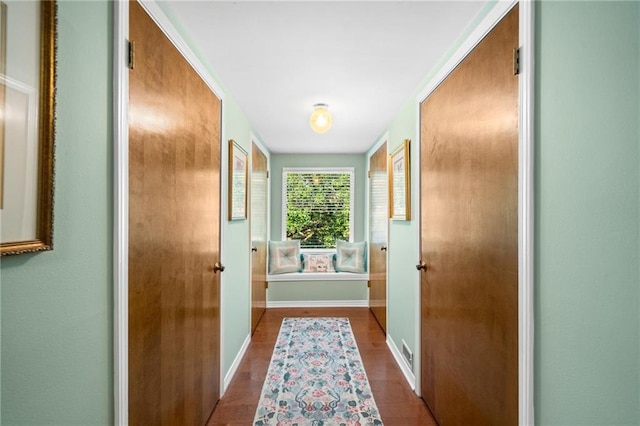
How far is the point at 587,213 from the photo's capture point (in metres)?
0.95

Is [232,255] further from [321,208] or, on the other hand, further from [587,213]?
[321,208]

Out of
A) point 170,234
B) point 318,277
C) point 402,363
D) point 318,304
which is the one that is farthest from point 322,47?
point 318,304

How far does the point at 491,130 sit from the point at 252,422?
2134 mm

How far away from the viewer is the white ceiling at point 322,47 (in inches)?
58.9

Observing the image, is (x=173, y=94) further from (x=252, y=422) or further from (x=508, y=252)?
(x=252, y=422)

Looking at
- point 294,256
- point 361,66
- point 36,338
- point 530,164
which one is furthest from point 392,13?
point 294,256

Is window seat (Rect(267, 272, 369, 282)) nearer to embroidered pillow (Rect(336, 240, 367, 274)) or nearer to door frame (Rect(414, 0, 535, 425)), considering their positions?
embroidered pillow (Rect(336, 240, 367, 274))

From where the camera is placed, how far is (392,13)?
1518 mm

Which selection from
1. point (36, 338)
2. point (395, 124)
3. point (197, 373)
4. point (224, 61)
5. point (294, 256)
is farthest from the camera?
point (294, 256)

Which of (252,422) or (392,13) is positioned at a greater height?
(392,13)

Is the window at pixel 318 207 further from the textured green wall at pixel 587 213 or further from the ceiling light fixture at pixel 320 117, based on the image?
the textured green wall at pixel 587 213

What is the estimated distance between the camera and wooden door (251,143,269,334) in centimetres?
356

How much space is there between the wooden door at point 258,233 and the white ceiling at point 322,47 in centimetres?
96

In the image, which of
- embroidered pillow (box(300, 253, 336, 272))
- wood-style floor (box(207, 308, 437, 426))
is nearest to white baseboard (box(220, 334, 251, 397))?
wood-style floor (box(207, 308, 437, 426))
